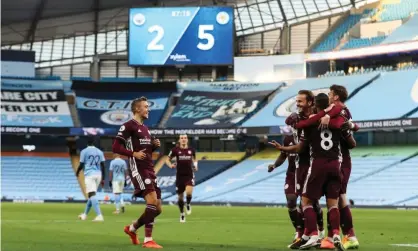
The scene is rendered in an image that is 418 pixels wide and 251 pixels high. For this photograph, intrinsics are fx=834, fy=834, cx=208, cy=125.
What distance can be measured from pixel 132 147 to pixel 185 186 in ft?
40.2

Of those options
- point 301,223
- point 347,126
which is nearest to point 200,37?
point 301,223

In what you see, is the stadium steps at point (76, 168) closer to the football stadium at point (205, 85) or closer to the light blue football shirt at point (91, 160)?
the football stadium at point (205, 85)

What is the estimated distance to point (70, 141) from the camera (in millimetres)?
68938

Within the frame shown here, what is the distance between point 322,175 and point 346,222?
4.38 ft

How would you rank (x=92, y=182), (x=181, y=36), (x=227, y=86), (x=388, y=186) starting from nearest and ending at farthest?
(x=92, y=182)
(x=388, y=186)
(x=181, y=36)
(x=227, y=86)

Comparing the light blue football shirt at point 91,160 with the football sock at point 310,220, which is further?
the light blue football shirt at point 91,160

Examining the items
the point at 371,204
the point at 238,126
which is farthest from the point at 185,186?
the point at 238,126

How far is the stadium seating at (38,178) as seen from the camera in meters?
60.5

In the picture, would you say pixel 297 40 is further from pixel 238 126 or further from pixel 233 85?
pixel 238 126

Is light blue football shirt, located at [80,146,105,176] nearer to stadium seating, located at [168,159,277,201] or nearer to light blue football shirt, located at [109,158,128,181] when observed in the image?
light blue football shirt, located at [109,158,128,181]

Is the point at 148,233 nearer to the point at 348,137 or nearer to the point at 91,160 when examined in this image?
the point at 348,137

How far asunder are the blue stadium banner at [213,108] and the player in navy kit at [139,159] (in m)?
48.2

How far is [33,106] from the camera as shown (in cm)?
6775

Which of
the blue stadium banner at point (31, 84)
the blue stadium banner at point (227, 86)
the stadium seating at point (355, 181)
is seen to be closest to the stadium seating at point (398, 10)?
the blue stadium banner at point (227, 86)
